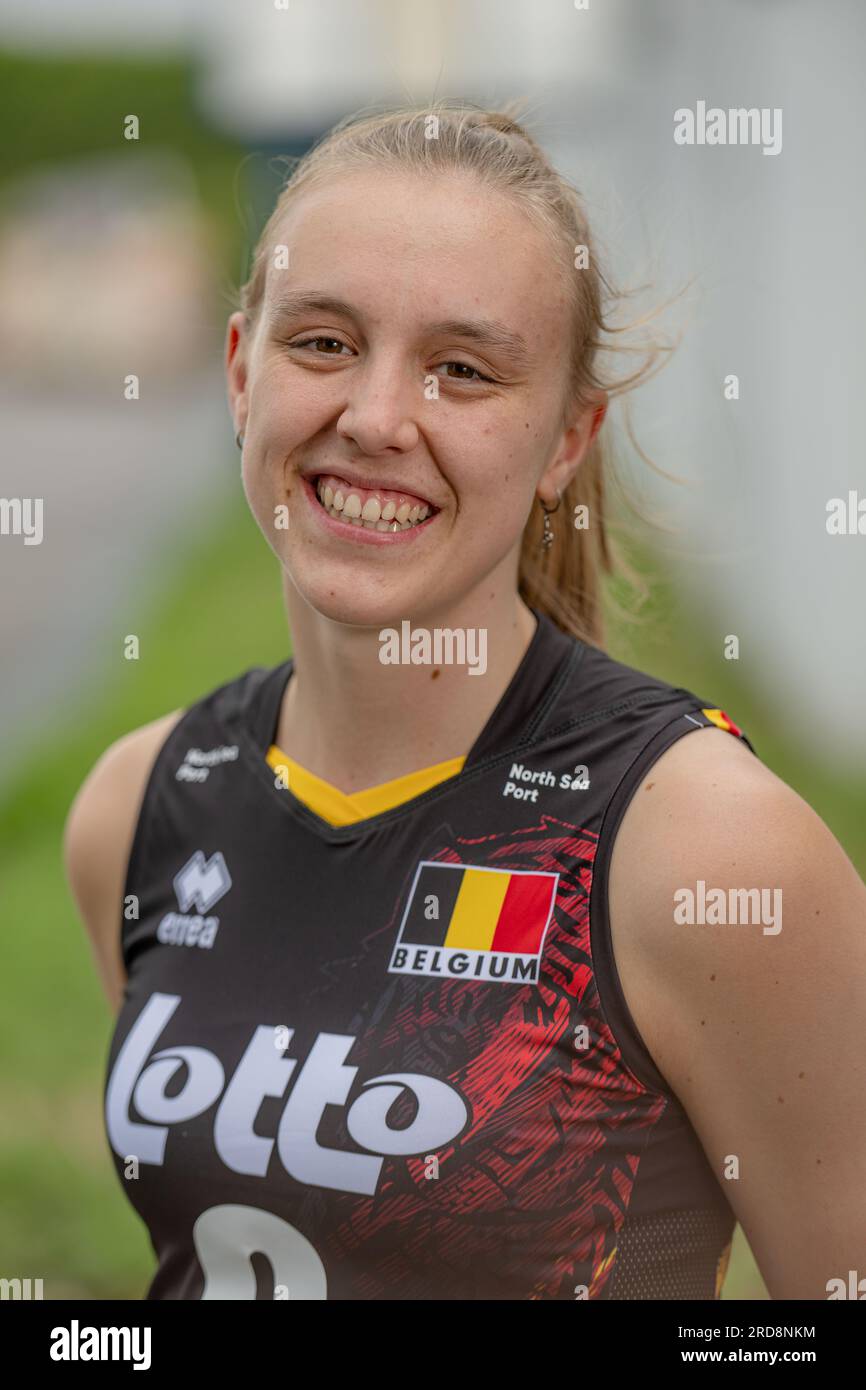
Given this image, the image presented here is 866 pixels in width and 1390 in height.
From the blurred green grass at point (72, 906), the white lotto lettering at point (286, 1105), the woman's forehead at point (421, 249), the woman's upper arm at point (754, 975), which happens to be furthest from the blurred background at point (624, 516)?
the white lotto lettering at point (286, 1105)

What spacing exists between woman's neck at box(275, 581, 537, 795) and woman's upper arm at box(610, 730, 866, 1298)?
31 cm

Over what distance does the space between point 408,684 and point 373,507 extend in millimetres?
261

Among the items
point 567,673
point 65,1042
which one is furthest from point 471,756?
point 65,1042

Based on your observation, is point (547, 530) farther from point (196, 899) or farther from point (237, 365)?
point (196, 899)

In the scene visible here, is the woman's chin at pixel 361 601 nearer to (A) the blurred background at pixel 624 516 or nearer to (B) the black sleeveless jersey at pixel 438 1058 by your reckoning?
(B) the black sleeveless jersey at pixel 438 1058

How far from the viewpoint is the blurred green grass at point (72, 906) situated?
3814mm

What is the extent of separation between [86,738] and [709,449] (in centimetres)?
337

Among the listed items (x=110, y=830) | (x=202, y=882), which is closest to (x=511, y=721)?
(x=202, y=882)

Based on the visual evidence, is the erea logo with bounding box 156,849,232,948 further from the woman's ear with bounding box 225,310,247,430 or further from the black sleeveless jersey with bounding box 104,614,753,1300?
the woman's ear with bounding box 225,310,247,430

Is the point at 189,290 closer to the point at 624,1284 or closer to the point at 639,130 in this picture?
the point at 639,130

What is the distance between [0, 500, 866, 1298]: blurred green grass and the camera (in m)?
3.81

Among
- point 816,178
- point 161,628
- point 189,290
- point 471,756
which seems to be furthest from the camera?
point 189,290

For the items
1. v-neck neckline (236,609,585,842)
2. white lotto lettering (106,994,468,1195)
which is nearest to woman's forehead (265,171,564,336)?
v-neck neckline (236,609,585,842)

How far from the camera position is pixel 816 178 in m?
5.91
